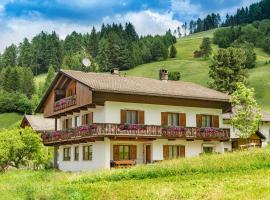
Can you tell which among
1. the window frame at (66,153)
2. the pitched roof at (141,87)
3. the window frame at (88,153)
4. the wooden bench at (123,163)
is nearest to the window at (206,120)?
the pitched roof at (141,87)

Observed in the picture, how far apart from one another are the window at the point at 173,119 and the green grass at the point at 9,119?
213 ft

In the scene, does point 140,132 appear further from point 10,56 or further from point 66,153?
point 10,56

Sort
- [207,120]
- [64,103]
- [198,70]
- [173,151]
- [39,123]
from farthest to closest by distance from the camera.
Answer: [198,70] → [39,123] → [64,103] → [207,120] → [173,151]

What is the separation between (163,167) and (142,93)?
53.5ft

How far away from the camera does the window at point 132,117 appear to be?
44.4 m

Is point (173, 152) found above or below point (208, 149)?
below

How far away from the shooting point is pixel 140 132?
42.7 meters

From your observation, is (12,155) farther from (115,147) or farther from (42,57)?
(42,57)

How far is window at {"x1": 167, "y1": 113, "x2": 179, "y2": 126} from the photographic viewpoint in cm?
4678

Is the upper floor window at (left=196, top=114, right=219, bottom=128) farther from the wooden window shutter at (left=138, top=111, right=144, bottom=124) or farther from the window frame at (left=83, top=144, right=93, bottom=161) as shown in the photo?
the window frame at (left=83, top=144, right=93, bottom=161)

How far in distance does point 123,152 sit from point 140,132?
9.17 ft

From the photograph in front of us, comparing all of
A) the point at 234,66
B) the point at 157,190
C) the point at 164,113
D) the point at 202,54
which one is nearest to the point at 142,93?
the point at 164,113

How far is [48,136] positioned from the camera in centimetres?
5416

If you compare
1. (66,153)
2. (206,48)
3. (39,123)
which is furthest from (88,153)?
(206,48)
